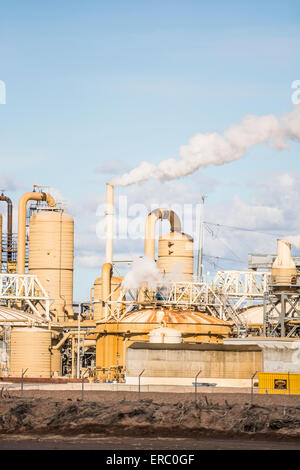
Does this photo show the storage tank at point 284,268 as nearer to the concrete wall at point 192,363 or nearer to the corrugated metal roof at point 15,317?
the concrete wall at point 192,363

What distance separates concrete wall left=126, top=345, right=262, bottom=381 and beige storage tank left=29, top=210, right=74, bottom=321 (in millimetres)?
33385

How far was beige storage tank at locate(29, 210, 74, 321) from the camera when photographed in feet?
306

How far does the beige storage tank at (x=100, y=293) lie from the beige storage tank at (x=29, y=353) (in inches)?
364

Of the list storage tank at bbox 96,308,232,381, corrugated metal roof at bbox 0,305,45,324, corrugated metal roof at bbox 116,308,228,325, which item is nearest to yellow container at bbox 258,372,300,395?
storage tank at bbox 96,308,232,381

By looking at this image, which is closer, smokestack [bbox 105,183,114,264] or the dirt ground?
the dirt ground

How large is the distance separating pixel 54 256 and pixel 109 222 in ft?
26.8

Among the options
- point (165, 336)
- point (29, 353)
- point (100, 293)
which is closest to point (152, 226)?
point (100, 293)

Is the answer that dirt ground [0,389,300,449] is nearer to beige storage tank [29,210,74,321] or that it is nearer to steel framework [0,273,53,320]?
steel framework [0,273,53,320]

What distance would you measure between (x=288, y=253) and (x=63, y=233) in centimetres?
2828

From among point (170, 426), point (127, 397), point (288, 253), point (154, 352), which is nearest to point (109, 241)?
point (288, 253)

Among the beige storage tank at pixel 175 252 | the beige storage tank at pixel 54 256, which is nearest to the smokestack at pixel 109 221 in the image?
the beige storage tank at pixel 175 252

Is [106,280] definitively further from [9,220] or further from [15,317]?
[9,220]

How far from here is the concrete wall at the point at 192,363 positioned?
60.1 meters
